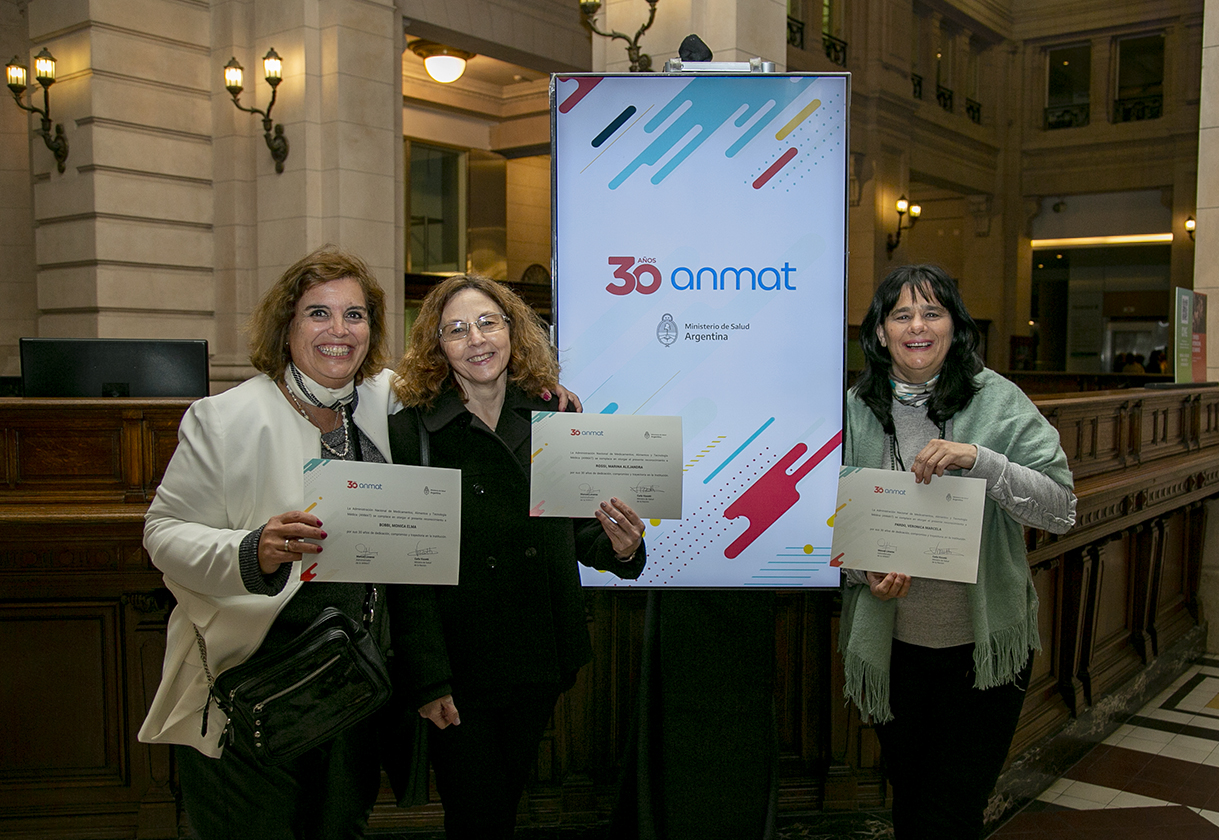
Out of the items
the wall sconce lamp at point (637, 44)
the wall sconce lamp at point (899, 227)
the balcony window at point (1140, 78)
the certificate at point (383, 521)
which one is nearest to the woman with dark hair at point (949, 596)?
the certificate at point (383, 521)

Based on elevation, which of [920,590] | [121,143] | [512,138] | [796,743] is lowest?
[796,743]

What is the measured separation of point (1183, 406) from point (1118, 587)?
1380 millimetres

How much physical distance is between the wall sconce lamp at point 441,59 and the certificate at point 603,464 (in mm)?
9710

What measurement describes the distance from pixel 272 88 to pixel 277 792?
7657 millimetres

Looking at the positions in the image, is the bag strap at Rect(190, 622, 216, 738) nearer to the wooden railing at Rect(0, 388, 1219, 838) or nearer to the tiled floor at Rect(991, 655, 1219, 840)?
the wooden railing at Rect(0, 388, 1219, 838)

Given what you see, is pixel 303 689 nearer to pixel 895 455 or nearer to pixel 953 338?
pixel 895 455

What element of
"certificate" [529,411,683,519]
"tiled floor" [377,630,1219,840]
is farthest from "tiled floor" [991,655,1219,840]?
"certificate" [529,411,683,519]

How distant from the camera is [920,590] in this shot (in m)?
2.16

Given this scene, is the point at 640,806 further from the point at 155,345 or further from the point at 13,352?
the point at 13,352

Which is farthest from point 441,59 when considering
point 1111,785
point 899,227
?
point 1111,785

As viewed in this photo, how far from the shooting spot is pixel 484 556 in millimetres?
1964

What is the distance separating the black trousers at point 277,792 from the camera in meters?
1.79

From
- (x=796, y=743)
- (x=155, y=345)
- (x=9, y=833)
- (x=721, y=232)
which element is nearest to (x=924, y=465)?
(x=721, y=232)

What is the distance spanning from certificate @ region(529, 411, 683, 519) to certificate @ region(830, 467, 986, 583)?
16.1 inches
